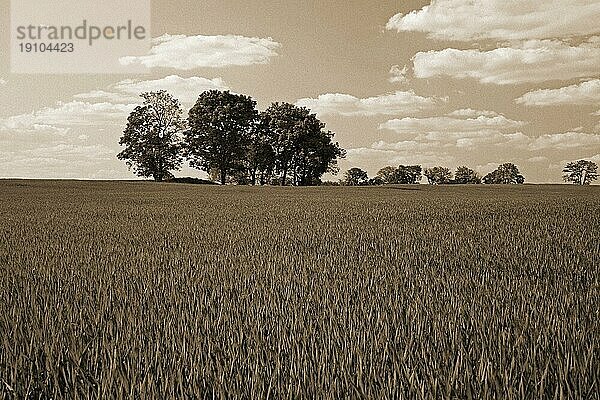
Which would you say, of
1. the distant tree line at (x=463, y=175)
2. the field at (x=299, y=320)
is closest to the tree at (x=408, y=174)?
the distant tree line at (x=463, y=175)

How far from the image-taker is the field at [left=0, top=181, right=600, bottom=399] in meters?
2.71

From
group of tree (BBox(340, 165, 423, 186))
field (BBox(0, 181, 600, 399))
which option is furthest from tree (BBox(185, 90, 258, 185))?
field (BBox(0, 181, 600, 399))

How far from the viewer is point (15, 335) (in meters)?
3.60

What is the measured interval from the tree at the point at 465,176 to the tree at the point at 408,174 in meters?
5.14

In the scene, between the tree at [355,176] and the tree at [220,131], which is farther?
the tree at [355,176]

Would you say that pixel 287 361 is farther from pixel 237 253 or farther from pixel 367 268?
pixel 237 253

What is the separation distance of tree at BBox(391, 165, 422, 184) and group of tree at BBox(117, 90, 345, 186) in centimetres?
2463

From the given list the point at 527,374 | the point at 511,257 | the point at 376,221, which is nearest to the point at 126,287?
the point at 527,374

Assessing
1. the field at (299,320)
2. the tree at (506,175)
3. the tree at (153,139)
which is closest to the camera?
the field at (299,320)

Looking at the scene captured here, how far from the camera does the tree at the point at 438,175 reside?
8425cm

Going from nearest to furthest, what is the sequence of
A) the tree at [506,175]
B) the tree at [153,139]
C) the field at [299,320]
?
the field at [299,320]
the tree at [153,139]
the tree at [506,175]

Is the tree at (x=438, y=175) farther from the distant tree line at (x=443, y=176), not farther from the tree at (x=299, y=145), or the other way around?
the tree at (x=299, y=145)

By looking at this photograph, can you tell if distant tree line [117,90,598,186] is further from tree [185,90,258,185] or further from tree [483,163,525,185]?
tree [483,163,525,185]

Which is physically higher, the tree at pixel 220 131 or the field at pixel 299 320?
the tree at pixel 220 131
